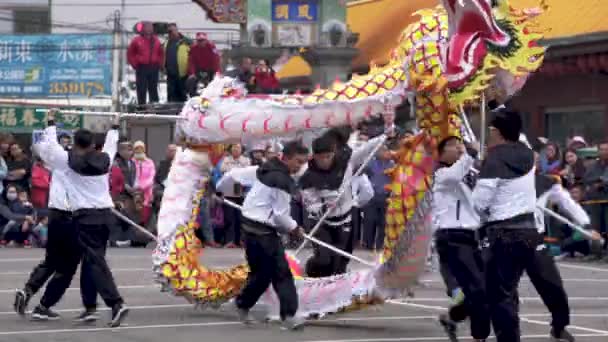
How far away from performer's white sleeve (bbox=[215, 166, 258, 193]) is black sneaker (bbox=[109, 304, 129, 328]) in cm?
162

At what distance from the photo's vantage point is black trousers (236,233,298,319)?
1301 centimetres

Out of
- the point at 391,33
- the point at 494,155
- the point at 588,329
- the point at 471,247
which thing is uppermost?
the point at 391,33

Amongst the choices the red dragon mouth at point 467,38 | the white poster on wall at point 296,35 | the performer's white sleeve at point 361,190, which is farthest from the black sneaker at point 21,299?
the white poster on wall at point 296,35

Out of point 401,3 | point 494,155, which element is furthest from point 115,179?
point 494,155

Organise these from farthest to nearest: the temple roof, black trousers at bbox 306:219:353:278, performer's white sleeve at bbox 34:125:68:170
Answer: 1. the temple roof
2. black trousers at bbox 306:219:353:278
3. performer's white sleeve at bbox 34:125:68:170

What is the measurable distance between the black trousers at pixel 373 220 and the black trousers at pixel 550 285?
1048 centimetres

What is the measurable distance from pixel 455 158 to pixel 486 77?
79cm

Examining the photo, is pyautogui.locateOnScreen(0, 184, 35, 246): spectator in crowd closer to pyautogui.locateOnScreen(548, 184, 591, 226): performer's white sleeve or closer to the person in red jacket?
the person in red jacket

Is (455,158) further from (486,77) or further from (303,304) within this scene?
(303,304)

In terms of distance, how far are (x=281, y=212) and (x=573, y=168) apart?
9580 millimetres

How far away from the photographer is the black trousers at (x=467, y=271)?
38.4 ft

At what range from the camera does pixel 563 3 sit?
25.7 m

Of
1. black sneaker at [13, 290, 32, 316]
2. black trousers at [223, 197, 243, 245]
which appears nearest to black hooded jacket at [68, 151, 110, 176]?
black sneaker at [13, 290, 32, 316]

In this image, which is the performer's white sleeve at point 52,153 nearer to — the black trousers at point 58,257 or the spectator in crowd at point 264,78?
the black trousers at point 58,257
